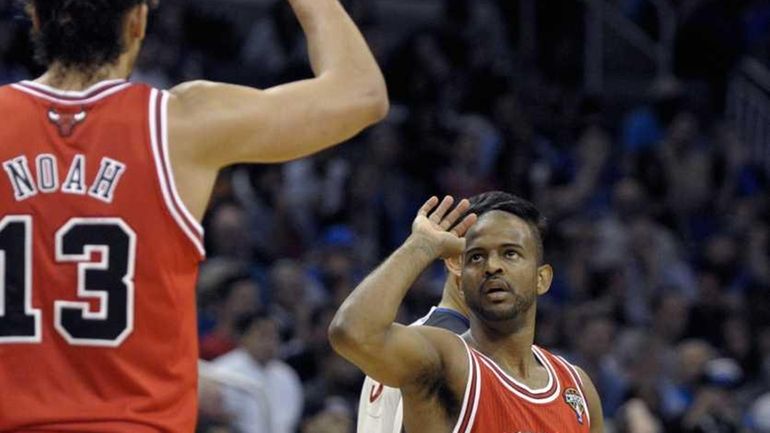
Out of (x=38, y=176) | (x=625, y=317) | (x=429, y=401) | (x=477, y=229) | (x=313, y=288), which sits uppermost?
(x=38, y=176)

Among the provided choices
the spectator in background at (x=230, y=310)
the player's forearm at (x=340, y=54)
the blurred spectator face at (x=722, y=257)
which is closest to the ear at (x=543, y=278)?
the player's forearm at (x=340, y=54)

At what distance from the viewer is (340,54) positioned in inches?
141

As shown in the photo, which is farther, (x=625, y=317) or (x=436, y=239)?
(x=625, y=317)

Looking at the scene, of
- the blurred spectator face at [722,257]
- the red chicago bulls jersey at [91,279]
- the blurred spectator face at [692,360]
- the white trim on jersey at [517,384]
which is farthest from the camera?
the blurred spectator face at [722,257]

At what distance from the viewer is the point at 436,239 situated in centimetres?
449

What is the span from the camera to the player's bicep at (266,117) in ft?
11.4

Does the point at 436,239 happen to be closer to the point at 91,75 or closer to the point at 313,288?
the point at 91,75

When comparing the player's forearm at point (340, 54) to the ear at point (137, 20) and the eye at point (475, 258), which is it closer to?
the ear at point (137, 20)

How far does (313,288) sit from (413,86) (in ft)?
11.8

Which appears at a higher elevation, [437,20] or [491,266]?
[491,266]

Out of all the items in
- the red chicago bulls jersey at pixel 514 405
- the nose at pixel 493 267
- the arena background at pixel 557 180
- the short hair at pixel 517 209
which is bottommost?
the arena background at pixel 557 180

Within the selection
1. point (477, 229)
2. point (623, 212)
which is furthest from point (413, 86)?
point (477, 229)

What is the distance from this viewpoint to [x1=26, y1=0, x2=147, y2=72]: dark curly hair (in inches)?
136

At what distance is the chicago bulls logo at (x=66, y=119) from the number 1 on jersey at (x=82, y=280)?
214 mm
